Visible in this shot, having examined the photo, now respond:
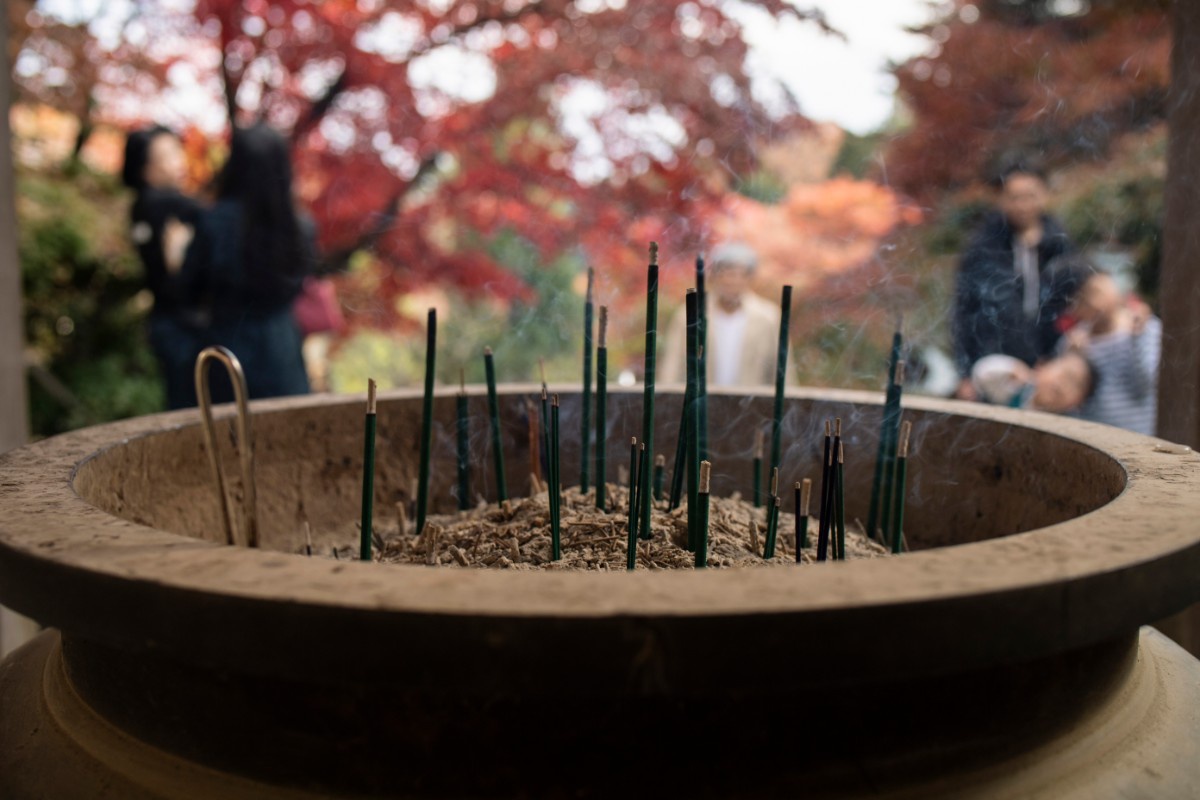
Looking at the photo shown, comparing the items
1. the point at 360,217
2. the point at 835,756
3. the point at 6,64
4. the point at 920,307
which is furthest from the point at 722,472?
the point at 920,307

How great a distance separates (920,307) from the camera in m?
9.03

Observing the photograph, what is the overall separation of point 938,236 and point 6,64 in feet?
22.3

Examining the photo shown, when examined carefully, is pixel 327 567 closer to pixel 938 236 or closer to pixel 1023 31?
pixel 1023 31

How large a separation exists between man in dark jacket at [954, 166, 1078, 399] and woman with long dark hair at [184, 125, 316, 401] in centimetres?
314

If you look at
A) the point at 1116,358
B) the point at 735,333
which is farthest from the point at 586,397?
the point at 1116,358

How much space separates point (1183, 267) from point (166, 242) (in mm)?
4501

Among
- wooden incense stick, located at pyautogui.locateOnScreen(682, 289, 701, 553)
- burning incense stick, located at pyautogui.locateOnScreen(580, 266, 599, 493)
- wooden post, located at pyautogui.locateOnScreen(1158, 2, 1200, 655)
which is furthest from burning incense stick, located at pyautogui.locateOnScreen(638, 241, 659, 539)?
wooden post, located at pyautogui.locateOnScreen(1158, 2, 1200, 655)

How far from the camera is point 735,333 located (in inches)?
187

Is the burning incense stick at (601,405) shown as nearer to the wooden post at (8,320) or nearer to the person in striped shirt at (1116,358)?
the wooden post at (8,320)

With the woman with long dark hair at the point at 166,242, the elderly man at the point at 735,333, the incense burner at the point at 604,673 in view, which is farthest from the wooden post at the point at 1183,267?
the woman with long dark hair at the point at 166,242

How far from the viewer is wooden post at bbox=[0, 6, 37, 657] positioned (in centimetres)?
346

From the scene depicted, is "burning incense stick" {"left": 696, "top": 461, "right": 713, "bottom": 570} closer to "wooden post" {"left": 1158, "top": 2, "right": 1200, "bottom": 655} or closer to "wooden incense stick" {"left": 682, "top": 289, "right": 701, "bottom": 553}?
"wooden incense stick" {"left": 682, "top": 289, "right": 701, "bottom": 553}

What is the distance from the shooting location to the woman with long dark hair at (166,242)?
4.85 m

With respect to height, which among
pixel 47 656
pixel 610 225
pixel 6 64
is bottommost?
pixel 47 656
